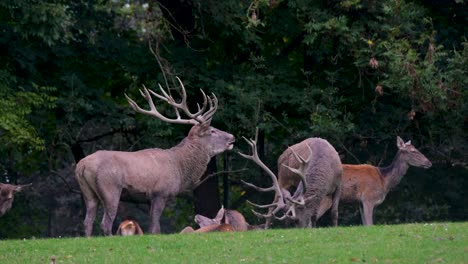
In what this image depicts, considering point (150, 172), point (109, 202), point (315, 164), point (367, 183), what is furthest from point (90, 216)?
point (367, 183)

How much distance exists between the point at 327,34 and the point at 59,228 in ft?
38.4

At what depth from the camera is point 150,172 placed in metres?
19.9

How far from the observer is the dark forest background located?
23906 millimetres

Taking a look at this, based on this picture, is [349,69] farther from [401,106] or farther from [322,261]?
[322,261]

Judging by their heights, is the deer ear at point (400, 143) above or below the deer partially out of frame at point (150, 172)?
below

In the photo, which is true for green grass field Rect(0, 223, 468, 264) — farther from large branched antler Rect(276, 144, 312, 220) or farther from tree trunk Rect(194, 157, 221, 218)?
tree trunk Rect(194, 157, 221, 218)

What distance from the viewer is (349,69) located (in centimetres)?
2606

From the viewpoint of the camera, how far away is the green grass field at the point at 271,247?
47.1 ft

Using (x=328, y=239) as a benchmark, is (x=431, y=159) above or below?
below

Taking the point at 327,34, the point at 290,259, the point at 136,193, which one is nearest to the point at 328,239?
the point at 290,259

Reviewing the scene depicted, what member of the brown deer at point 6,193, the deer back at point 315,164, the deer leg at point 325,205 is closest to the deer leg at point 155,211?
the deer back at point 315,164

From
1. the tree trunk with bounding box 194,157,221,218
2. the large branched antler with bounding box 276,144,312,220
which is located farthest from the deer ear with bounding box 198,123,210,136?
the tree trunk with bounding box 194,157,221,218

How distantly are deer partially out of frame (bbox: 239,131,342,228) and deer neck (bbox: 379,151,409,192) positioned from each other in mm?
1852

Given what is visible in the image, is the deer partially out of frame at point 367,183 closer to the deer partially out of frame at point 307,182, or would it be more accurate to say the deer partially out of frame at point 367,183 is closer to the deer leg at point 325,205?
the deer leg at point 325,205
